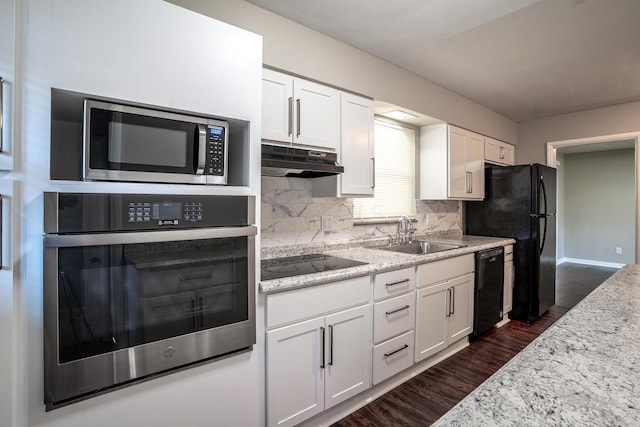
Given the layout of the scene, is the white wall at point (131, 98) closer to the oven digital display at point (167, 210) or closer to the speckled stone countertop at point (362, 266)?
the oven digital display at point (167, 210)

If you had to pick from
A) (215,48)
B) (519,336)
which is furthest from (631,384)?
(519,336)

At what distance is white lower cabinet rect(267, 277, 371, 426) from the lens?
1647 mm

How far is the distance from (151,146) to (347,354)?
154 centimetres

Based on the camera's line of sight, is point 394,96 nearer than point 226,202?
No

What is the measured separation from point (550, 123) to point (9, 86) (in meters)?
5.36

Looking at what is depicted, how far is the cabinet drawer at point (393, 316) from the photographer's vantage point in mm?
2113

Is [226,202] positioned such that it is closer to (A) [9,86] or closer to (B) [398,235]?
(A) [9,86]

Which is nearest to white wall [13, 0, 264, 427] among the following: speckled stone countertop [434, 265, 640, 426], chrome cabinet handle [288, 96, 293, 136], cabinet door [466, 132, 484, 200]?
chrome cabinet handle [288, 96, 293, 136]

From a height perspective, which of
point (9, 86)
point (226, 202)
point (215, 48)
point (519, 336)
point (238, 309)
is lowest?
point (519, 336)

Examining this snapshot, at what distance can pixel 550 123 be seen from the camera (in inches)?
172

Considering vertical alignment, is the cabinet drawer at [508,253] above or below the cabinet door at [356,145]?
below

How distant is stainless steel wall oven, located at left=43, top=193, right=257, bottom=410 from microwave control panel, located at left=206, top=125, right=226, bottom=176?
0.44ft

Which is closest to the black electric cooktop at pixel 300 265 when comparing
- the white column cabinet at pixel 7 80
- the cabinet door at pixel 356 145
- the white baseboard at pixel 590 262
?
the cabinet door at pixel 356 145

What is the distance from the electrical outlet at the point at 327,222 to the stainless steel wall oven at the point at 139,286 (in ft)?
4.02
